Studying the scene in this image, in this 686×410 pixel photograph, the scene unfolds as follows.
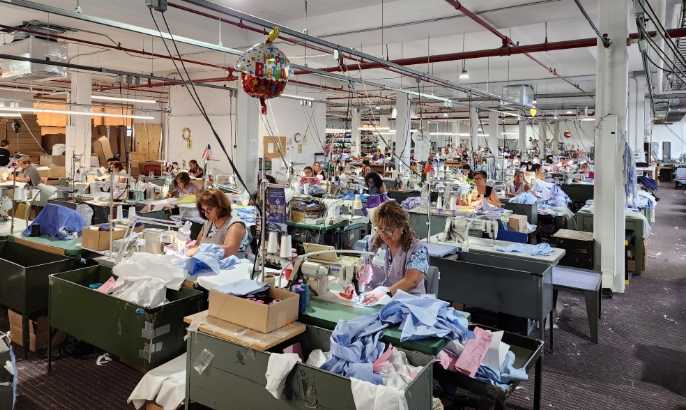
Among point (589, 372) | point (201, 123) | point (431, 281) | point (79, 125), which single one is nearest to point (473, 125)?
point (201, 123)

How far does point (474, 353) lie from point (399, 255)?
96cm

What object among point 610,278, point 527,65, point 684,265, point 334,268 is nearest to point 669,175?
→ point 527,65

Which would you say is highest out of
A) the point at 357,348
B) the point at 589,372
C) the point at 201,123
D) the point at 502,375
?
the point at 201,123

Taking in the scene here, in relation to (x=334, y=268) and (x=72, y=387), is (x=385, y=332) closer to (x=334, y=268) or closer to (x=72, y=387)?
(x=334, y=268)

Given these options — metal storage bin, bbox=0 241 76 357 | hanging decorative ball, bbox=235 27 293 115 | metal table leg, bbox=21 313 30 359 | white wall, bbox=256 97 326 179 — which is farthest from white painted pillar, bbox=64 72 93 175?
hanging decorative ball, bbox=235 27 293 115

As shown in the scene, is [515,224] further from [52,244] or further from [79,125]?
[79,125]

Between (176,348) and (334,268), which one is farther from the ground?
(334,268)

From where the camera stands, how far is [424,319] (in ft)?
7.27

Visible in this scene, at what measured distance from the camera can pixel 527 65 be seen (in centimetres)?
1166

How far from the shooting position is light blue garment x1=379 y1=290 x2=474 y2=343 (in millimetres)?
2168

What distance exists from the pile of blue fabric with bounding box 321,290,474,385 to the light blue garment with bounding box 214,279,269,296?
49 cm

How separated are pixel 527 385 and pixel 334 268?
1698 mm

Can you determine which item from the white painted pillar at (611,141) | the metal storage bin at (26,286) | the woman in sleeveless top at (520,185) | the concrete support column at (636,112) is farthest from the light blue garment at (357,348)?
the concrete support column at (636,112)

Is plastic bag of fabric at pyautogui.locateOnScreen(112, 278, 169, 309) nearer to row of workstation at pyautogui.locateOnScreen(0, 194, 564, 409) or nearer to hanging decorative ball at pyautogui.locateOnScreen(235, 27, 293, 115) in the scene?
row of workstation at pyautogui.locateOnScreen(0, 194, 564, 409)
